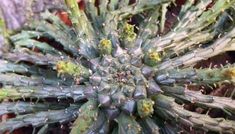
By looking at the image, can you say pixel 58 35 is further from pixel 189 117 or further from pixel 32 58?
pixel 189 117

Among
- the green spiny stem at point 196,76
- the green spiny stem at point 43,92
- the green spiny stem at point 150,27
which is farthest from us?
the green spiny stem at point 150,27

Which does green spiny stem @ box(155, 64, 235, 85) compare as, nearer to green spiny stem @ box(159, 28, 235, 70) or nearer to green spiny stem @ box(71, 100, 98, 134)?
green spiny stem @ box(159, 28, 235, 70)

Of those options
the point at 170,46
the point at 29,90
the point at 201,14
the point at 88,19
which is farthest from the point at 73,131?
the point at 201,14

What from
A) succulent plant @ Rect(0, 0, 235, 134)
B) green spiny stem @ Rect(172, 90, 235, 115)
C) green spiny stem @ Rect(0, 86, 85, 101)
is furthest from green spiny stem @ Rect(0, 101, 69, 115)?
green spiny stem @ Rect(172, 90, 235, 115)

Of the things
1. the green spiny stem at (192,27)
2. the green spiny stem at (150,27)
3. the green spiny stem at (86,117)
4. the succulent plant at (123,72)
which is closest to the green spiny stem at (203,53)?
the succulent plant at (123,72)

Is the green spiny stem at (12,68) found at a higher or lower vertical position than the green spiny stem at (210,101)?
higher

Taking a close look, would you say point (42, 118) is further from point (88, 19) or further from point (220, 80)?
point (220, 80)

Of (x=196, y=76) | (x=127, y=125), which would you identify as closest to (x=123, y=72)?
(x=127, y=125)

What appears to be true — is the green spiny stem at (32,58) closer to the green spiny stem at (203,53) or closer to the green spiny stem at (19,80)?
the green spiny stem at (19,80)
